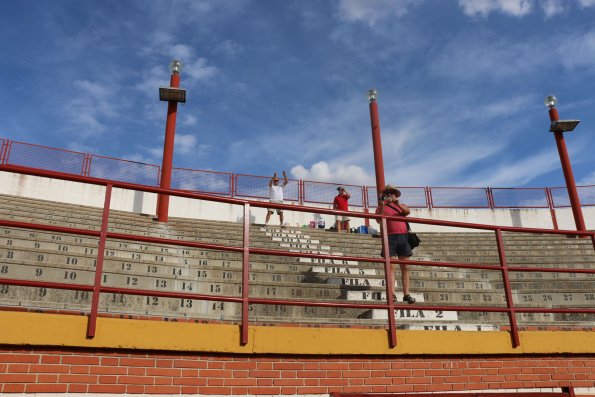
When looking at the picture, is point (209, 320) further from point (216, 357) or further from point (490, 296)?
point (490, 296)

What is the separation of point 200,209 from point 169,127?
4007 mm

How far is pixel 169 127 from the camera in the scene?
44.3 ft

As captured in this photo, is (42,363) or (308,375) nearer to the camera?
(42,363)

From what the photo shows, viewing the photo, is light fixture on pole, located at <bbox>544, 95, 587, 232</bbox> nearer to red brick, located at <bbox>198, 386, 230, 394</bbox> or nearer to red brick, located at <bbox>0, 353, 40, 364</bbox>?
red brick, located at <bbox>198, 386, 230, 394</bbox>

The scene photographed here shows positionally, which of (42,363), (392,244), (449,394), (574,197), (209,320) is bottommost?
(449,394)

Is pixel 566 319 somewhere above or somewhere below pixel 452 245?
below

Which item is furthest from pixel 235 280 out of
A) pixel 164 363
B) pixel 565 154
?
pixel 565 154

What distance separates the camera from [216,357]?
12.0 ft

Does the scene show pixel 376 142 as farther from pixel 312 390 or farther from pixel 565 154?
pixel 312 390

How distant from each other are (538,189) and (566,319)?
14498 millimetres

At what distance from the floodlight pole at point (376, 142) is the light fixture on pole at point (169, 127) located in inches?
287

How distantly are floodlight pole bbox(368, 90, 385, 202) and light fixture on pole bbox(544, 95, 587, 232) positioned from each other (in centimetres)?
627

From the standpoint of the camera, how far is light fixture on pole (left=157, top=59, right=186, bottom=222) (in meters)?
13.0

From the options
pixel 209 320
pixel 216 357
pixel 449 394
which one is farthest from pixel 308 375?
pixel 209 320
